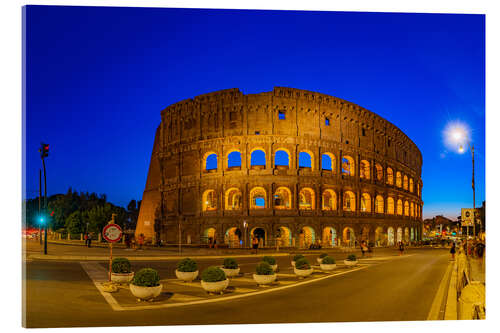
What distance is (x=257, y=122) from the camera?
157 ft

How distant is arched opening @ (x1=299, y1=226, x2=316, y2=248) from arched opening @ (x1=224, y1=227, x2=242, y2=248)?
8063mm

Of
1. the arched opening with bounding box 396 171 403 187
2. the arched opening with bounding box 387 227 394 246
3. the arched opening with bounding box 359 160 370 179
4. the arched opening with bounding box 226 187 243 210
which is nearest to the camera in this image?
the arched opening with bounding box 226 187 243 210

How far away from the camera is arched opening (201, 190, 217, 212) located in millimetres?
49688

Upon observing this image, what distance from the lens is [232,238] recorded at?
51312 mm

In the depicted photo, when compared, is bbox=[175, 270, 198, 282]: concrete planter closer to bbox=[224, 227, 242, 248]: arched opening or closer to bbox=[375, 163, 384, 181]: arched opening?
bbox=[224, 227, 242, 248]: arched opening

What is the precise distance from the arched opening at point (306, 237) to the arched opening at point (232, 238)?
806 centimetres

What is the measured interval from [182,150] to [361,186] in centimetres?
2630

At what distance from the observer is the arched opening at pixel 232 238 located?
156ft

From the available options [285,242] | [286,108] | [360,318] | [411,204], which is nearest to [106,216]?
[285,242]

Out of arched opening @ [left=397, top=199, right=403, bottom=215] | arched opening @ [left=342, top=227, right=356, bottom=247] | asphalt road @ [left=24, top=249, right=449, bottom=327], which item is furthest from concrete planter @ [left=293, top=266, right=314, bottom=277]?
arched opening @ [left=397, top=199, right=403, bottom=215]

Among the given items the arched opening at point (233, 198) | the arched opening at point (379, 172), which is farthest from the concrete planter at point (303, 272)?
the arched opening at point (379, 172)

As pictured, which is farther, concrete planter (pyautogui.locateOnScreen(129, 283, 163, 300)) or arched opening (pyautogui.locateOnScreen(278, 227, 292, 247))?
arched opening (pyautogui.locateOnScreen(278, 227, 292, 247))

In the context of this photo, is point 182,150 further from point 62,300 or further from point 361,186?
point 62,300

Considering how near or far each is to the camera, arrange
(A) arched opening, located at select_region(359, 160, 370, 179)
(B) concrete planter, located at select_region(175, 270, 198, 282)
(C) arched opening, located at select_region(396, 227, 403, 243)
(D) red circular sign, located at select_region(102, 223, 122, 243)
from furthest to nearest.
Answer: (C) arched opening, located at select_region(396, 227, 403, 243) < (A) arched opening, located at select_region(359, 160, 370, 179) < (B) concrete planter, located at select_region(175, 270, 198, 282) < (D) red circular sign, located at select_region(102, 223, 122, 243)
